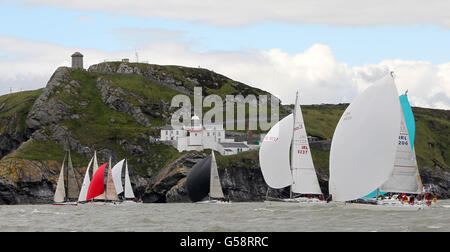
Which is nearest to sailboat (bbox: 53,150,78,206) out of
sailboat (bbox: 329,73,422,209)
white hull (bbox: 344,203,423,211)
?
white hull (bbox: 344,203,423,211)

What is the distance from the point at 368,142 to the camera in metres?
59.8

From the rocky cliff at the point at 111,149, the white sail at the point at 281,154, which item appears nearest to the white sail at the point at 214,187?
the white sail at the point at 281,154

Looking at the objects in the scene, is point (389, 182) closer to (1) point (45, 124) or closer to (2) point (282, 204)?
(2) point (282, 204)

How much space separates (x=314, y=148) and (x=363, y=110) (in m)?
116

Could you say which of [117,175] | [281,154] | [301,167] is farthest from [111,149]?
[301,167]

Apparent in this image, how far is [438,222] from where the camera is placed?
56.9 meters

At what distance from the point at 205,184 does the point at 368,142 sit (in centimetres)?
5782

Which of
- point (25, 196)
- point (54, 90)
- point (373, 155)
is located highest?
point (54, 90)

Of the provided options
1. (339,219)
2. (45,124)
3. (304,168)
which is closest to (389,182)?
(339,219)

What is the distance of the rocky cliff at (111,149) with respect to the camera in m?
146

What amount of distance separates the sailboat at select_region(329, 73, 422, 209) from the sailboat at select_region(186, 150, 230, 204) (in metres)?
53.7

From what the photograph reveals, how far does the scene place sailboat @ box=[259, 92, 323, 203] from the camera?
9412 cm

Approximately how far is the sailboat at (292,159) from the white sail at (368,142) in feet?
104

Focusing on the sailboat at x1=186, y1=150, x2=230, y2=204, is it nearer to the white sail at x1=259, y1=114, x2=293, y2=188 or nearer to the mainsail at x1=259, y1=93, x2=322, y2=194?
the mainsail at x1=259, y1=93, x2=322, y2=194
